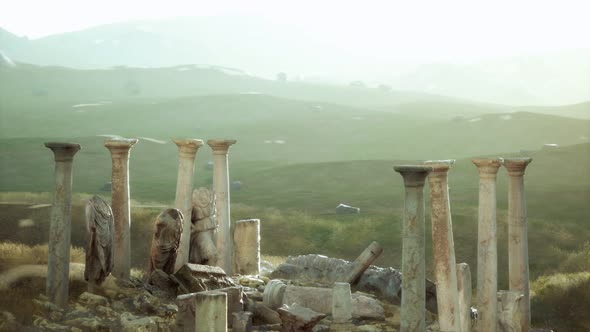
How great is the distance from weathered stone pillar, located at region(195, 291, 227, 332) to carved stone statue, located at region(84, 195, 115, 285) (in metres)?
4.88

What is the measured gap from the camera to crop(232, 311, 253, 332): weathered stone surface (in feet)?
52.8

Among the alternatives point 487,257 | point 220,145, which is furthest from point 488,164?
point 220,145

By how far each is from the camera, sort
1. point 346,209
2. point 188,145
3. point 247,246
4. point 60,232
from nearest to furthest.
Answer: point 60,232 → point 188,145 → point 247,246 → point 346,209

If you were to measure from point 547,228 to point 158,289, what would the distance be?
2027 centimetres

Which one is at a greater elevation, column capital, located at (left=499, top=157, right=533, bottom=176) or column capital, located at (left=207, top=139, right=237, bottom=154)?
column capital, located at (left=207, top=139, right=237, bottom=154)

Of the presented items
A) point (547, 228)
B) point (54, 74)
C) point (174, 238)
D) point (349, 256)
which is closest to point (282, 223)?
point (349, 256)

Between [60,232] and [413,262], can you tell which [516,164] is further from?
[60,232]

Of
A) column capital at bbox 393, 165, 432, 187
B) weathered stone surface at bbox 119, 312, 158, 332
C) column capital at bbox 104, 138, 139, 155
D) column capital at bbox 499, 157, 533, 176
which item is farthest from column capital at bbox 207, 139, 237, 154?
column capital at bbox 393, 165, 432, 187

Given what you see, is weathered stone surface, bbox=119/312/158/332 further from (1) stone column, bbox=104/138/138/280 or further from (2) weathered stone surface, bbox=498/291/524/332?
(2) weathered stone surface, bbox=498/291/524/332

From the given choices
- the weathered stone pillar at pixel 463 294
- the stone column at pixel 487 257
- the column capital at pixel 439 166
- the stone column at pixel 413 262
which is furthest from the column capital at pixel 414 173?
the stone column at pixel 487 257

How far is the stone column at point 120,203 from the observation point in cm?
1898

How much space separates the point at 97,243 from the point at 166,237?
2103mm

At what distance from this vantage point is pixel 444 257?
15.3 m

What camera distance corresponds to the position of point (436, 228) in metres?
15.4
